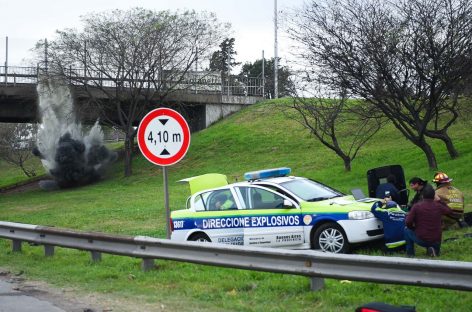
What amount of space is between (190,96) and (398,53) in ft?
84.6

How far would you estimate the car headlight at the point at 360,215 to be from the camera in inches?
399

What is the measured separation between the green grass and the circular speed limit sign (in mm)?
1769

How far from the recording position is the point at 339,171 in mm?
27562

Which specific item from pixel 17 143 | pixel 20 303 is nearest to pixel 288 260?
pixel 20 303

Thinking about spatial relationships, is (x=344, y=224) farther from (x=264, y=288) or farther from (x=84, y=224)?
(x=84, y=224)

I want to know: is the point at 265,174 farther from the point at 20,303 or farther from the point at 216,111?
the point at 216,111

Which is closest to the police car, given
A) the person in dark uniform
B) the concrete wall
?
the person in dark uniform

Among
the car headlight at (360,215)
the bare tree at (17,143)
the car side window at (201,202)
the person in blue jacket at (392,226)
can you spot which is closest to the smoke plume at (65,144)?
the bare tree at (17,143)

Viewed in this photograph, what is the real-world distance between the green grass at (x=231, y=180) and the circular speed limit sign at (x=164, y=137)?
177 cm

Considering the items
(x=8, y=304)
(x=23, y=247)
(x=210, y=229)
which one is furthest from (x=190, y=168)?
(x=8, y=304)

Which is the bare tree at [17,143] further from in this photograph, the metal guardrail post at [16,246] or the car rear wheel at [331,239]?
the car rear wheel at [331,239]

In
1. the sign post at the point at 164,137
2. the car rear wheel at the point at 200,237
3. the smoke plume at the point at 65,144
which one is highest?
the smoke plume at the point at 65,144

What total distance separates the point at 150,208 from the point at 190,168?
50.4 ft

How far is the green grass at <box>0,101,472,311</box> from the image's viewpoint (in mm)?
7527
